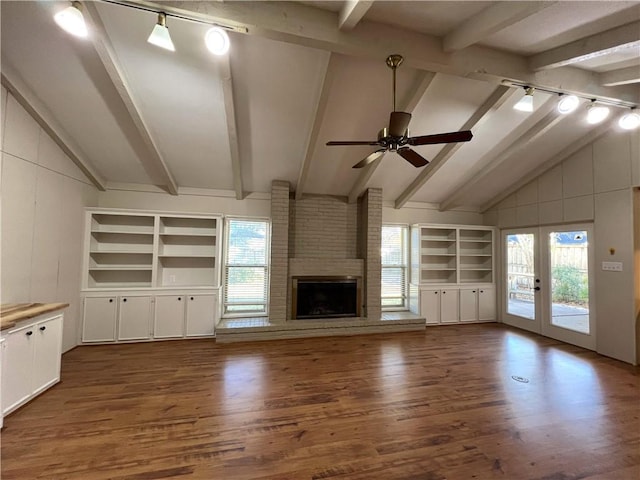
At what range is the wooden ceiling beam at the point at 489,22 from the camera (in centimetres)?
202

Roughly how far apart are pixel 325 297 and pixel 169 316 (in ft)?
8.93

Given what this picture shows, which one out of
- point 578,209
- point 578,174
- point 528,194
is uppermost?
point 578,174

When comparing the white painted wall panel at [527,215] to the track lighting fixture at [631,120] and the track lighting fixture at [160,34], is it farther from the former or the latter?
the track lighting fixture at [160,34]

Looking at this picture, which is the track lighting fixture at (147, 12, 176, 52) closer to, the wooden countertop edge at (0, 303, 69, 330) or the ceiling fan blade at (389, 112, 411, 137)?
the ceiling fan blade at (389, 112, 411, 137)

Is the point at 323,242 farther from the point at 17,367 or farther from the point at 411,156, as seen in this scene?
the point at 17,367

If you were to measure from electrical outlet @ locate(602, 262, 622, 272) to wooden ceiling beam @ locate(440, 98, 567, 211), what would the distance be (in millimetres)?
2128

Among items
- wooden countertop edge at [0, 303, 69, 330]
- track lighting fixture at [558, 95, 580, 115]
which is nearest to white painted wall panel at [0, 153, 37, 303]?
wooden countertop edge at [0, 303, 69, 330]

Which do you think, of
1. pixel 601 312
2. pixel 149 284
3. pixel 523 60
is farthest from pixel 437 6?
pixel 149 284

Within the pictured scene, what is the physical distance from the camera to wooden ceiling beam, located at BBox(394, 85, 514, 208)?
3381 millimetres

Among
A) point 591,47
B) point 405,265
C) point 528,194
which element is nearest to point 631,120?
point 591,47

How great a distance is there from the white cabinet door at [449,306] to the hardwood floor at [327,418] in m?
1.77

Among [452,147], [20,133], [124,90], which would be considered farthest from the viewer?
[452,147]

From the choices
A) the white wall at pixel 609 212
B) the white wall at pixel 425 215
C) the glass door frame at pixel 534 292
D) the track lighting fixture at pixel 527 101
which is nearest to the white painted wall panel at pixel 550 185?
the white wall at pixel 609 212

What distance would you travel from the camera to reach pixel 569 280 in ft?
15.7
